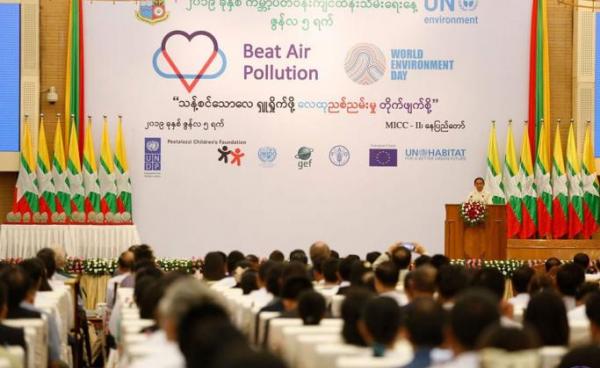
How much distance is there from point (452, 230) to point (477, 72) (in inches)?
165

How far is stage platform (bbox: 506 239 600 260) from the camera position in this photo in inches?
706

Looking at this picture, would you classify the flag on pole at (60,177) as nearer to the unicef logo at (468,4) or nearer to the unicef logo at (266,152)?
the unicef logo at (266,152)

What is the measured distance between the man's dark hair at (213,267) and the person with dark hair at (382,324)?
4942 millimetres

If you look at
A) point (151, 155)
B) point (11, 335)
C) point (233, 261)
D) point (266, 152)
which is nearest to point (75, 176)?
point (151, 155)

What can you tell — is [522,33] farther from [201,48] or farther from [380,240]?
[201,48]

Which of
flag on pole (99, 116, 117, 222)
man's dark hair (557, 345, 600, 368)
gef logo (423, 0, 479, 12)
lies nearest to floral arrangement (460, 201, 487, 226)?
gef logo (423, 0, 479, 12)

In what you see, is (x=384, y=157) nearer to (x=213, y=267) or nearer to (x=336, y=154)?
(x=336, y=154)

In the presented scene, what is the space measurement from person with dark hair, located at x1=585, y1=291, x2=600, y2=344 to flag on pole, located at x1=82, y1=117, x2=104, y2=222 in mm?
12437

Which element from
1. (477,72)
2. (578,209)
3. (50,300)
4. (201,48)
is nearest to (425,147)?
(477,72)

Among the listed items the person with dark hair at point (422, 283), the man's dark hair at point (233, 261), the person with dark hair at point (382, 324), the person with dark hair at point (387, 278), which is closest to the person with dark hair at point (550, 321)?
the person with dark hair at point (382, 324)

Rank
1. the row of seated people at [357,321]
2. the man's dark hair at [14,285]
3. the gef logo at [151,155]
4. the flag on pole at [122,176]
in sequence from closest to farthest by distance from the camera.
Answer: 1. the row of seated people at [357,321]
2. the man's dark hair at [14,285]
3. the flag on pole at [122,176]
4. the gef logo at [151,155]

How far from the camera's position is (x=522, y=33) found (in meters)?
18.7

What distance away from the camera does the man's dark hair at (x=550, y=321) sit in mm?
5496

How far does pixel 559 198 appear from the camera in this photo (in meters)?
18.3
